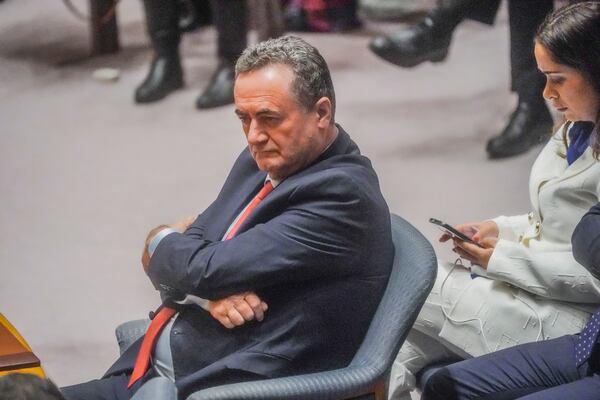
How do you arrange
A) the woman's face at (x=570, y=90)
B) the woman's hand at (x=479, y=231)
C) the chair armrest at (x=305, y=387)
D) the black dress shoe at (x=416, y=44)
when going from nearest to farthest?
the chair armrest at (x=305, y=387), the woman's face at (x=570, y=90), the woman's hand at (x=479, y=231), the black dress shoe at (x=416, y=44)

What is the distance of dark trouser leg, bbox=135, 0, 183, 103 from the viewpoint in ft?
13.4

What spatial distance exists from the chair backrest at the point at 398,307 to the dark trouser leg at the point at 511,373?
13.5 inches

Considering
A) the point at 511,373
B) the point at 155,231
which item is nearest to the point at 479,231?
the point at 511,373

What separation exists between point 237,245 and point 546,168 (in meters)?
1.03

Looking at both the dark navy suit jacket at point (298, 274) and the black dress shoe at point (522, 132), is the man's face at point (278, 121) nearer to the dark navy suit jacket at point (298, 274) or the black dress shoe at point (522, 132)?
the dark navy suit jacket at point (298, 274)

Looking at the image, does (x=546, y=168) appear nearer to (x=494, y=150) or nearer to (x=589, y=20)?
(x=589, y=20)

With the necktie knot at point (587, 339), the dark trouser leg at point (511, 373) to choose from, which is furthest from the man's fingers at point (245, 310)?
the necktie knot at point (587, 339)

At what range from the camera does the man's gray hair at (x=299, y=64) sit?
2637mm

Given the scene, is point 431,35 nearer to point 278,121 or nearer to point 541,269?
point 541,269

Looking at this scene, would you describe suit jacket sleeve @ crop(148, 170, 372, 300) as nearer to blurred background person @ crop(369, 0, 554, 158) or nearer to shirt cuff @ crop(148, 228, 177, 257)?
shirt cuff @ crop(148, 228, 177, 257)

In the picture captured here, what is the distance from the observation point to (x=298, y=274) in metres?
2.56

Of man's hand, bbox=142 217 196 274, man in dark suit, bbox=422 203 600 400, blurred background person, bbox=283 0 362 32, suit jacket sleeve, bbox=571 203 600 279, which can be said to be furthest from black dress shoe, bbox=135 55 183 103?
suit jacket sleeve, bbox=571 203 600 279

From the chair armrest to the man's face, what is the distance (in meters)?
0.54

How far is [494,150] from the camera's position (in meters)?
4.45
